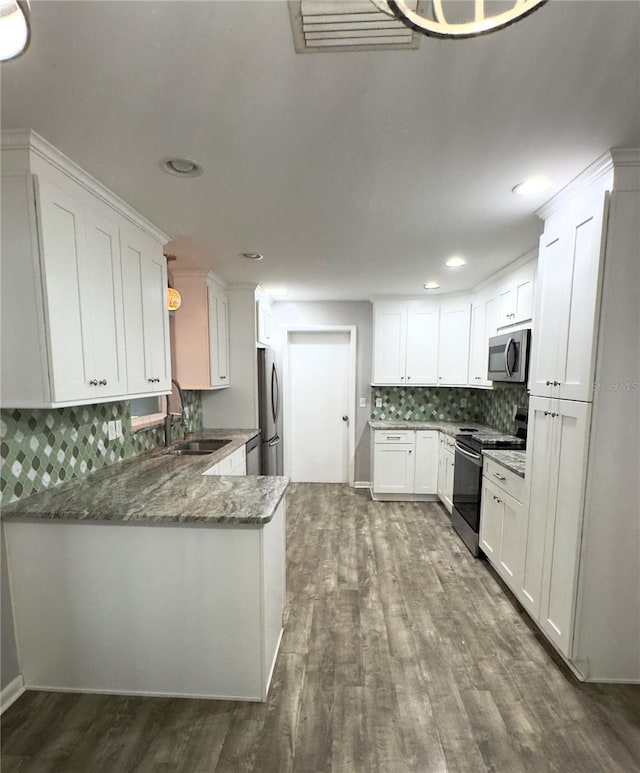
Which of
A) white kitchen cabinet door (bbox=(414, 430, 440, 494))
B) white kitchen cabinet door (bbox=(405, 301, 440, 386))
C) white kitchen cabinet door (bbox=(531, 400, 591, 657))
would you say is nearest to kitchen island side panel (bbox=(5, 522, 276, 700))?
white kitchen cabinet door (bbox=(531, 400, 591, 657))

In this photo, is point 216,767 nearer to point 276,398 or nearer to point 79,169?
point 79,169

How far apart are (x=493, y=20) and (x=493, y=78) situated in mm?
572

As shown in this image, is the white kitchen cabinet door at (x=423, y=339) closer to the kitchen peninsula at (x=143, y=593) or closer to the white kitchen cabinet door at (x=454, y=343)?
the white kitchen cabinet door at (x=454, y=343)

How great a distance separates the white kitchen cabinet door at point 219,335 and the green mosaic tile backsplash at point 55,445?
0.96 meters

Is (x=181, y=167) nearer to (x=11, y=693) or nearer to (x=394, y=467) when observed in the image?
(x=11, y=693)

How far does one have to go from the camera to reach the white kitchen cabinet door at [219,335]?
3254 mm

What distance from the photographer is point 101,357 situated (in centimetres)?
177

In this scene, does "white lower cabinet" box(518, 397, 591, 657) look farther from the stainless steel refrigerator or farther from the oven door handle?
the stainless steel refrigerator

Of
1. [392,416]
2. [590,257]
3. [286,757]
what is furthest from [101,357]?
[392,416]

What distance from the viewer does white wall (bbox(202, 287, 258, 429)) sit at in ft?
12.2

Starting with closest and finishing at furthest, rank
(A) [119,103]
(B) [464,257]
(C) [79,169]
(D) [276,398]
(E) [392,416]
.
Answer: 1. (A) [119,103]
2. (C) [79,169]
3. (B) [464,257]
4. (D) [276,398]
5. (E) [392,416]

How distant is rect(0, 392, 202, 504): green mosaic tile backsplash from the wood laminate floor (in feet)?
3.24

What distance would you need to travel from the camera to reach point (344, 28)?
91cm

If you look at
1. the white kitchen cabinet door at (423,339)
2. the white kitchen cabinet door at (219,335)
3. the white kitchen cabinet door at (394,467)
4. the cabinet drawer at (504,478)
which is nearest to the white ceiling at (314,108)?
the white kitchen cabinet door at (219,335)
